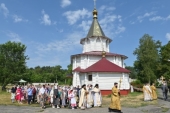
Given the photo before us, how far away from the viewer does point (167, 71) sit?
47.4 meters

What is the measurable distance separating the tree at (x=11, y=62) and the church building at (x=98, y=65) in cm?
1458

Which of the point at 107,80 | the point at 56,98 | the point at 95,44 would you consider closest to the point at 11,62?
the point at 95,44

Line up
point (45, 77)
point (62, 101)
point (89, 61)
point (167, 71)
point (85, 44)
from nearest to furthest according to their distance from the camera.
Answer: point (62, 101), point (89, 61), point (85, 44), point (167, 71), point (45, 77)

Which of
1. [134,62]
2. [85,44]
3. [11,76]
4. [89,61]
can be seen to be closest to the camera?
[89,61]

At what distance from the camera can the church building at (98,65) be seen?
27.9 m

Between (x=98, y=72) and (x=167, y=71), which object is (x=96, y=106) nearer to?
(x=98, y=72)

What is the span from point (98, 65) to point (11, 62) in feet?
74.3

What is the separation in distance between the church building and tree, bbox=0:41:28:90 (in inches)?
574

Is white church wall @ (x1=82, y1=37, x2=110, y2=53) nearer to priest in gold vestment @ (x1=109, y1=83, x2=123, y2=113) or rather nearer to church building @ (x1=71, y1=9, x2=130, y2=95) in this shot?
church building @ (x1=71, y1=9, x2=130, y2=95)

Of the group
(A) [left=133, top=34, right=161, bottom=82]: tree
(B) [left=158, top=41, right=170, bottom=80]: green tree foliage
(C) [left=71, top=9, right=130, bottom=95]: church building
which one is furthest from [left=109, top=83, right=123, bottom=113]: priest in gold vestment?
(A) [left=133, top=34, right=161, bottom=82]: tree

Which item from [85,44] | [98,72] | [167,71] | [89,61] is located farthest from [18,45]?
[167,71]

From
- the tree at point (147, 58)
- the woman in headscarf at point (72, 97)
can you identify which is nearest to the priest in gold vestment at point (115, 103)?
the woman in headscarf at point (72, 97)

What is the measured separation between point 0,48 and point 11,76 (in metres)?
6.67

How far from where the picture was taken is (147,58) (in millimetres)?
51719
